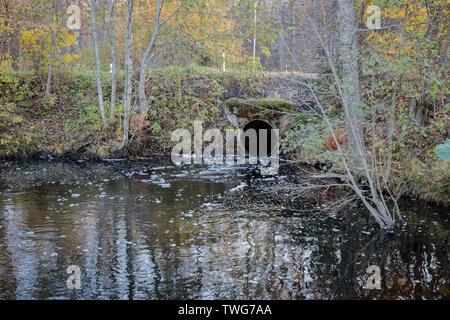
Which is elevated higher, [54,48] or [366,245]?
[54,48]

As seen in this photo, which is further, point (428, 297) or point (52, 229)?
point (52, 229)

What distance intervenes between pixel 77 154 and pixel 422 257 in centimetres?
1259

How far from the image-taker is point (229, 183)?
436 inches

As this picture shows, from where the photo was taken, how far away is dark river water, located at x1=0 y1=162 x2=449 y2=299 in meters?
5.12

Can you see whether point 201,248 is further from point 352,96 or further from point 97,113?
point 97,113

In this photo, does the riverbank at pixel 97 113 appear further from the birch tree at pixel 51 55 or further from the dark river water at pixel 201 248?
the dark river water at pixel 201 248

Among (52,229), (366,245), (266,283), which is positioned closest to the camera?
(266,283)

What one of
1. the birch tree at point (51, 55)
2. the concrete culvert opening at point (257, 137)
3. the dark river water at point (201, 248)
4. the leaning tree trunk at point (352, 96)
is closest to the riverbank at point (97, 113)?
the birch tree at point (51, 55)

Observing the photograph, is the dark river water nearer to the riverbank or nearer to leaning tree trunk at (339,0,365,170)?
leaning tree trunk at (339,0,365,170)

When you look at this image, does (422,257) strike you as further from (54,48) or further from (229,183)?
(54,48)

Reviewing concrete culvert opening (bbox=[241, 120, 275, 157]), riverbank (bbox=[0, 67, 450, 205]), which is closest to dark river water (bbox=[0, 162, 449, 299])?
riverbank (bbox=[0, 67, 450, 205])

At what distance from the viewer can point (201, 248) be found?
6473 mm

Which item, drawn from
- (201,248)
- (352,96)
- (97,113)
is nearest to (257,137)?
(97,113)
